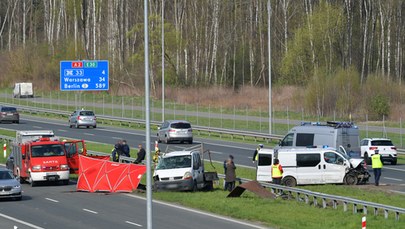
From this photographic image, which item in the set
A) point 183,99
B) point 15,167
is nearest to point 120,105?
point 183,99

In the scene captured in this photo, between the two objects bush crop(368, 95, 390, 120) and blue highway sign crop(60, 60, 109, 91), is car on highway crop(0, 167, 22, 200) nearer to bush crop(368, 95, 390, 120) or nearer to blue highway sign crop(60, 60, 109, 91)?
blue highway sign crop(60, 60, 109, 91)

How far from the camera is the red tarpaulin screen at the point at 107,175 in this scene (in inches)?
1463

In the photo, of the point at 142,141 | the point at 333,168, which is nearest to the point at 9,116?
the point at 142,141

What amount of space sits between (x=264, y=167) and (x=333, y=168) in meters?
2.75

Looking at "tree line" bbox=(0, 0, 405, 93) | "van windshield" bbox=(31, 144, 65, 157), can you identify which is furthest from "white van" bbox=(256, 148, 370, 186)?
"tree line" bbox=(0, 0, 405, 93)

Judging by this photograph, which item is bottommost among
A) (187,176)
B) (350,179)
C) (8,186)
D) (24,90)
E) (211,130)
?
(350,179)

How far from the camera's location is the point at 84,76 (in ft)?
214

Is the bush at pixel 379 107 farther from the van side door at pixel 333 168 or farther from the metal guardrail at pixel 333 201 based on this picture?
the metal guardrail at pixel 333 201

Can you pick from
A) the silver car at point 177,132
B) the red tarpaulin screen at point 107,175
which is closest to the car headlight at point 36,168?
the red tarpaulin screen at point 107,175

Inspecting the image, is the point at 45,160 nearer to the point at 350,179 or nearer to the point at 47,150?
the point at 47,150

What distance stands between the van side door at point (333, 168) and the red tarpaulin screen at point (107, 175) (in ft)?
23.8

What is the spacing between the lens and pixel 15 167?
42.1m

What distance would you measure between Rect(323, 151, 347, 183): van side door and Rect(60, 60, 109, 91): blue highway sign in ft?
98.5

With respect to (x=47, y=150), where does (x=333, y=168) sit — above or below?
below
